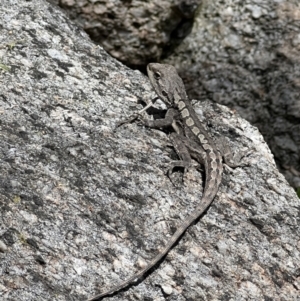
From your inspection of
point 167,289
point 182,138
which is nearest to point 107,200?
point 167,289

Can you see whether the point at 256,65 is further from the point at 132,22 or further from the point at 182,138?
the point at 182,138

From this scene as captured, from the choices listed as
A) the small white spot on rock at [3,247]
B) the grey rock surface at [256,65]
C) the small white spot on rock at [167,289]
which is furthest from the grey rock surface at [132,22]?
the small white spot on rock at [167,289]

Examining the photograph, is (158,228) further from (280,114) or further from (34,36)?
(280,114)

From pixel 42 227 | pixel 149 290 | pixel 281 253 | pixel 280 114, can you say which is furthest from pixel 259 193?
pixel 280 114

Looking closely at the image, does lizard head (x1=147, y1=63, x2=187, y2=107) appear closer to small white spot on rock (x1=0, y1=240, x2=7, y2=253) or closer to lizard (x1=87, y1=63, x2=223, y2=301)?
lizard (x1=87, y1=63, x2=223, y2=301)

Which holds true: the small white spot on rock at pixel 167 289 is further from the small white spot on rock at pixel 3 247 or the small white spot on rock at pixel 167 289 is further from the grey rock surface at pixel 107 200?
the small white spot on rock at pixel 3 247
